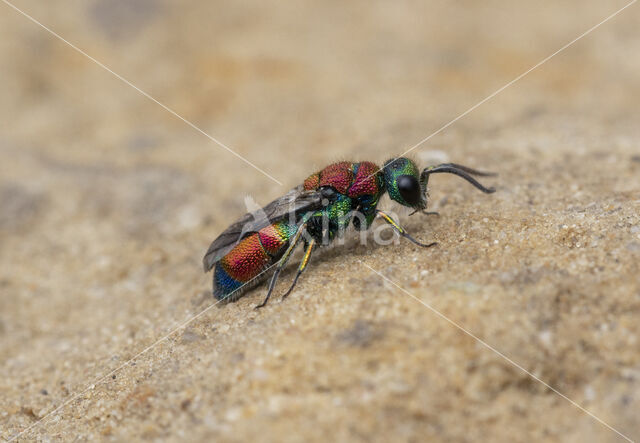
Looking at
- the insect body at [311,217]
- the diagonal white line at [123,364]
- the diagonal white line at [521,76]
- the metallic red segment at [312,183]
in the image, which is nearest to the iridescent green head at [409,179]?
the insect body at [311,217]

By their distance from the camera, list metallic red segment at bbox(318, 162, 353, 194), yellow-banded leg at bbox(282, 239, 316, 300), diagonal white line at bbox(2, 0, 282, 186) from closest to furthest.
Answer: yellow-banded leg at bbox(282, 239, 316, 300), metallic red segment at bbox(318, 162, 353, 194), diagonal white line at bbox(2, 0, 282, 186)

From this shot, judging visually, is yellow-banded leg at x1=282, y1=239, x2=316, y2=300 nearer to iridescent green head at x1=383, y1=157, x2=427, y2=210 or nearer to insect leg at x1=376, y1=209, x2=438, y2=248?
insect leg at x1=376, y1=209, x2=438, y2=248

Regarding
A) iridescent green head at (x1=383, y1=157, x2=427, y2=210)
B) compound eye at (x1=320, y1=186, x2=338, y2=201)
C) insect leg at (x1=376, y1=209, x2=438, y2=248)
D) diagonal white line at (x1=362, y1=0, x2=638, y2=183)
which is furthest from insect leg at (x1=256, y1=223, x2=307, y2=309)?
diagonal white line at (x1=362, y1=0, x2=638, y2=183)

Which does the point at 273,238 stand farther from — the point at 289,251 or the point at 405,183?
the point at 405,183

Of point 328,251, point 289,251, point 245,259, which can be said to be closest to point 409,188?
point 328,251

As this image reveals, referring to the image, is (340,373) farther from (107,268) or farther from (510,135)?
(510,135)

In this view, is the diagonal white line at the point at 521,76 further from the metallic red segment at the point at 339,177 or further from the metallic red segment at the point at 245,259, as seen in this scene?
the metallic red segment at the point at 245,259
